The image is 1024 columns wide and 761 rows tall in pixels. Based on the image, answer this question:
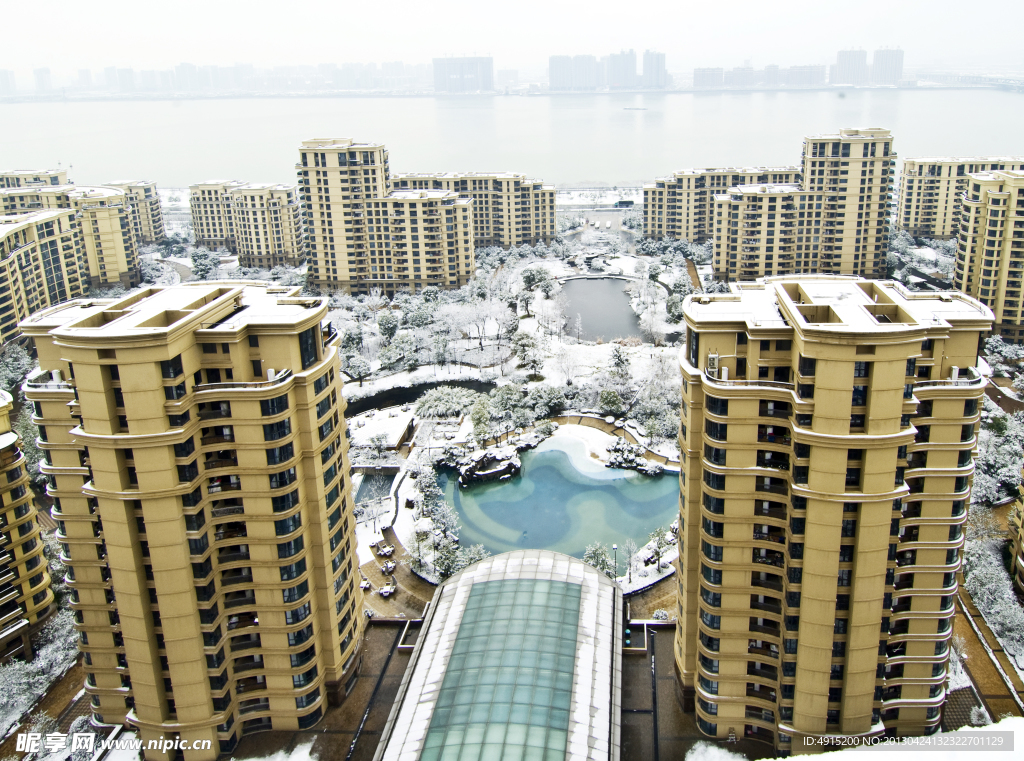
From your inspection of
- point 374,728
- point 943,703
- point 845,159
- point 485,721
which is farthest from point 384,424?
point 845,159

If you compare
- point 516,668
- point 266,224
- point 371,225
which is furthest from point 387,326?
point 516,668

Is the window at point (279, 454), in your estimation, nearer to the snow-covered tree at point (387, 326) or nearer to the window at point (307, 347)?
the window at point (307, 347)

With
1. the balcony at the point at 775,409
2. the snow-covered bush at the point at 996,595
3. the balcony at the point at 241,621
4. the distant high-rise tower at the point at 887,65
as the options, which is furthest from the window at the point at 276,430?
the distant high-rise tower at the point at 887,65

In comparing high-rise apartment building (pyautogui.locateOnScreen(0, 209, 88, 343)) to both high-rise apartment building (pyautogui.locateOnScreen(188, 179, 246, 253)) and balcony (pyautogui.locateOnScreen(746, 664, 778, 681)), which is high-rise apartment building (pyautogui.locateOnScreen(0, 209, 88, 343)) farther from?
balcony (pyautogui.locateOnScreen(746, 664, 778, 681))

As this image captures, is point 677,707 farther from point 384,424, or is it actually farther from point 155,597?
point 384,424

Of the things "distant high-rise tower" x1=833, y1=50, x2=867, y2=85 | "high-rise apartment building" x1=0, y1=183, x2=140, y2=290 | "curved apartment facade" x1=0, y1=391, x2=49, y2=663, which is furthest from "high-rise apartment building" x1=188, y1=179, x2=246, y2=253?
"distant high-rise tower" x1=833, y1=50, x2=867, y2=85
